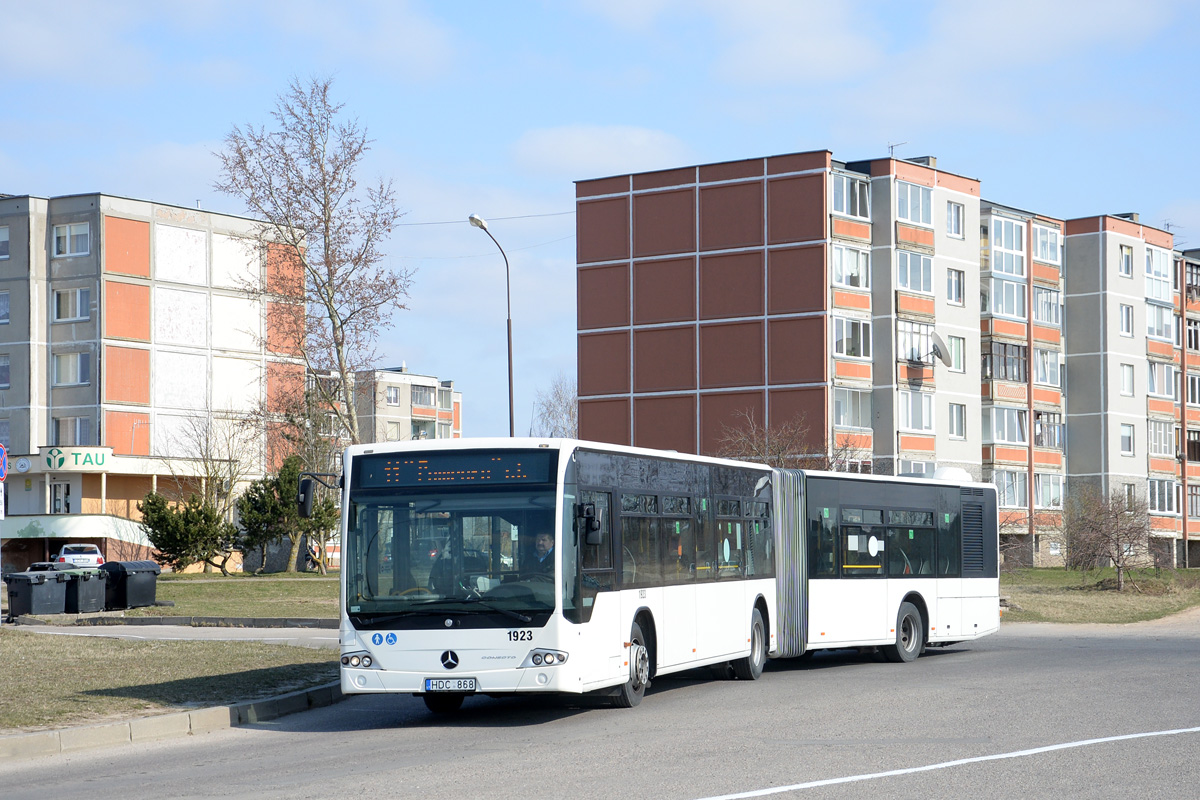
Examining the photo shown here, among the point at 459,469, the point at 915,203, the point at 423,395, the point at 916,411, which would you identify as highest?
the point at 915,203

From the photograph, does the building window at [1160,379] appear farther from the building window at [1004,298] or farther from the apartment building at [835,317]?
the building window at [1004,298]

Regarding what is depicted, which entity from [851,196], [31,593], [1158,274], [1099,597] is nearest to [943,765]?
[31,593]

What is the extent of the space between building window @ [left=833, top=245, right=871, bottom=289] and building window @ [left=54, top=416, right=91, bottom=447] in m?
35.4

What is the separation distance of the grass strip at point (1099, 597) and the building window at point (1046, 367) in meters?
25.4

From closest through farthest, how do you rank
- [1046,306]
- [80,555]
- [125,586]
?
[125,586]
[80,555]
[1046,306]

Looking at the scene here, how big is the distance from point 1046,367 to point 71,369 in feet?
156

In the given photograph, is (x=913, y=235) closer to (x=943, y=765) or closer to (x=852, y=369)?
(x=852, y=369)

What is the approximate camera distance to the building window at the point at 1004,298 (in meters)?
70.6

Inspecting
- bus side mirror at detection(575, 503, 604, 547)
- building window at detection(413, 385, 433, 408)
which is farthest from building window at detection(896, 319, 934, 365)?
building window at detection(413, 385, 433, 408)

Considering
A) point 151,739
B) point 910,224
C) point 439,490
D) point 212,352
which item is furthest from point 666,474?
point 212,352

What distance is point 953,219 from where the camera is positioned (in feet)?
224

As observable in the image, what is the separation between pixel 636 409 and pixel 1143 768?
182 feet

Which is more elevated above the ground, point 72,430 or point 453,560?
point 72,430

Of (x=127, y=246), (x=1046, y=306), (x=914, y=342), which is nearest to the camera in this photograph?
(x=914, y=342)
